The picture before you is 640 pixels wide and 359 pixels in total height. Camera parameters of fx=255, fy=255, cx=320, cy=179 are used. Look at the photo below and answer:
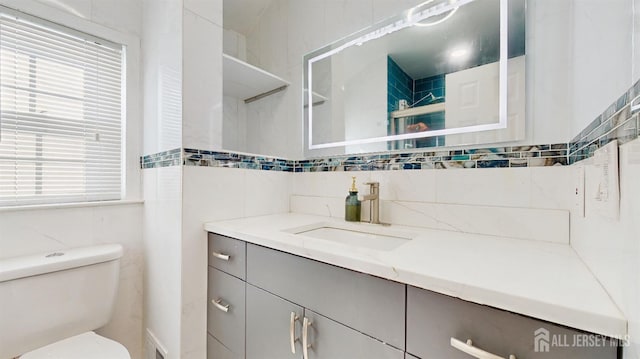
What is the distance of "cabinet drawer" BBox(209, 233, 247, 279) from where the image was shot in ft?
3.33

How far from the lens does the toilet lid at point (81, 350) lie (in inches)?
37.4

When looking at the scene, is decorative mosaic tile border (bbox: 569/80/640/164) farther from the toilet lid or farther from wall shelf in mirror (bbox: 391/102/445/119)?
the toilet lid

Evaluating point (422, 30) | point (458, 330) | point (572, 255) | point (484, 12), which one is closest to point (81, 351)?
point (458, 330)

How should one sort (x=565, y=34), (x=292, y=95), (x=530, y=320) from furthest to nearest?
(x=292, y=95), (x=565, y=34), (x=530, y=320)

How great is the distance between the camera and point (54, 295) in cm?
105

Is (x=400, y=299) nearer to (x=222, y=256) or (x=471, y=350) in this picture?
(x=471, y=350)

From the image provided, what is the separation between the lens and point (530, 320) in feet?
1.49

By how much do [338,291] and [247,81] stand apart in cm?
146

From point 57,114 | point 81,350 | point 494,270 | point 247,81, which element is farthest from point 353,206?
point 57,114

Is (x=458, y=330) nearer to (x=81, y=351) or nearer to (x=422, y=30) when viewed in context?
(x=422, y=30)

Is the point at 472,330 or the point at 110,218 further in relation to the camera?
the point at 110,218

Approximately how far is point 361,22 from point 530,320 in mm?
1452

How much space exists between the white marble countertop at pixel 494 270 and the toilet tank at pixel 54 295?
30.1 inches

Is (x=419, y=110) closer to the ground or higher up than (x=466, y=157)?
higher up
